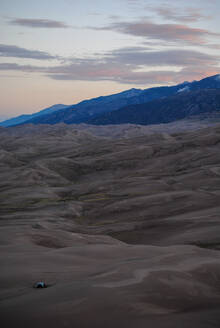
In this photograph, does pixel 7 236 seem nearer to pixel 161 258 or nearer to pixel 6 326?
pixel 161 258

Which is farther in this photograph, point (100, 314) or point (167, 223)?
point (167, 223)

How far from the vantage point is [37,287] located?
17125 mm

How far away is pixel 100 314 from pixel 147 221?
4198 cm

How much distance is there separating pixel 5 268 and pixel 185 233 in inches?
1034

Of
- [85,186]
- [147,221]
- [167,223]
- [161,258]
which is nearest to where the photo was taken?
[161,258]

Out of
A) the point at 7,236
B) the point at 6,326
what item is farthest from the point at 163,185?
the point at 6,326

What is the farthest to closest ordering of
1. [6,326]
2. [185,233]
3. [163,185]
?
[163,185] → [185,233] → [6,326]

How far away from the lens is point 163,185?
3184 inches

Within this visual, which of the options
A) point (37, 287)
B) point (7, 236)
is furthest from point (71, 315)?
point (7, 236)

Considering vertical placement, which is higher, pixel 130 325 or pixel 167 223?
pixel 130 325

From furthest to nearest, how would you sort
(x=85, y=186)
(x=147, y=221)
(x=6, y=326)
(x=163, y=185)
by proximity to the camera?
(x=85, y=186) < (x=163, y=185) < (x=147, y=221) < (x=6, y=326)

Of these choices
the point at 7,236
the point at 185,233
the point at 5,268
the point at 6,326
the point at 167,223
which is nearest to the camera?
the point at 6,326

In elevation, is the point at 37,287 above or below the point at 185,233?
above

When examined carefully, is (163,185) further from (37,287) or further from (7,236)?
(37,287)
